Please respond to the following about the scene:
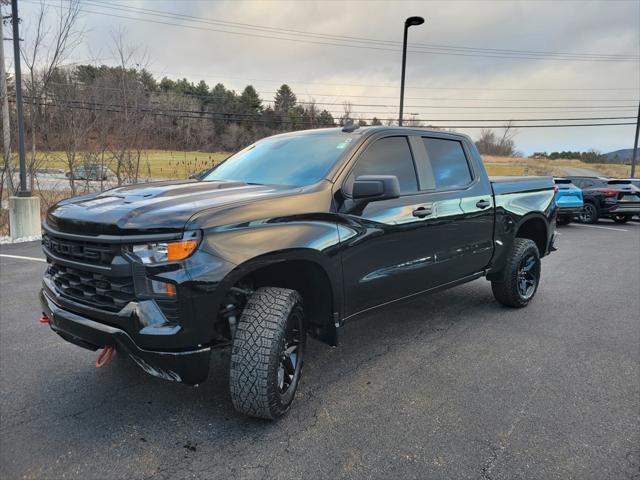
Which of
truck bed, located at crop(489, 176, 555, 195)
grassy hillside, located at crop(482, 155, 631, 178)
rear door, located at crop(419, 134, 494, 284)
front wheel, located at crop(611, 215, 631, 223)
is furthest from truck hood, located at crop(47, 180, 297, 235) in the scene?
grassy hillside, located at crop(482, 155, 631, 178)

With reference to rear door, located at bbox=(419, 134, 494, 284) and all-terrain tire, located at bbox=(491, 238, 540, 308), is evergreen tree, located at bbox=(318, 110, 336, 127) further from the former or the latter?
rear door, located at bbox=(419, 134, 494, 284)

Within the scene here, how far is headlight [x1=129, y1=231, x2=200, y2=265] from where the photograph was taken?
8.02ft

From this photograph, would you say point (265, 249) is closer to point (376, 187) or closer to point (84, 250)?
point (376, 187)

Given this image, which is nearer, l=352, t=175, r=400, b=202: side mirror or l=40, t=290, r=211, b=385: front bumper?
l=40, t=290, r=211, b=385: front bumper

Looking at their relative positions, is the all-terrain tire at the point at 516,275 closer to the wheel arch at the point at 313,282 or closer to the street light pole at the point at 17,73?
the wheel arch at the point at 313,282

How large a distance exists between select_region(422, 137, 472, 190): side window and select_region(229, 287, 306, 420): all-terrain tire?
6.93 feet

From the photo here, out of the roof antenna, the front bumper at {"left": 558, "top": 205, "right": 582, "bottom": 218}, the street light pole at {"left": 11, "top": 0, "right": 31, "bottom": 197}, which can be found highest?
the street light pole at {"left": 11, "top": 0, "right": 31, "bottom": 197}

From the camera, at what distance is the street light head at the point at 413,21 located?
16047mm

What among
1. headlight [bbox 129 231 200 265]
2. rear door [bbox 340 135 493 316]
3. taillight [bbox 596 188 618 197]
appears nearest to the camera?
headlight [bbox 129 231 200 265]

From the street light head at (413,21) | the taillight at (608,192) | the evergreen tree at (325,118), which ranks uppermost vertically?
the street light head at (413,21)

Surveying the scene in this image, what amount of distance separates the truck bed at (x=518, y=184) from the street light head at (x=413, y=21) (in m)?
12.3

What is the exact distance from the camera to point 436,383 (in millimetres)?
3490

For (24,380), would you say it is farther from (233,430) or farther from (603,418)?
(603,418)

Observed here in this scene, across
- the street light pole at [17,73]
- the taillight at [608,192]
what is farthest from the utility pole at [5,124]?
the taillight at [608,192]
